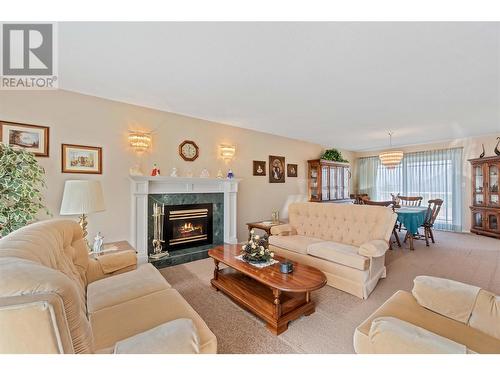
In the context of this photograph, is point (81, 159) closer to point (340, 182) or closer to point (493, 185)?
point (340, 182)

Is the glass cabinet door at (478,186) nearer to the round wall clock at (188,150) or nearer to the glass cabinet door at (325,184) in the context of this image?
the glass cabinet door at (325,184)

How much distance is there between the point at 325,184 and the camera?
19.4 ft

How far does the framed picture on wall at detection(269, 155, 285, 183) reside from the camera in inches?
200

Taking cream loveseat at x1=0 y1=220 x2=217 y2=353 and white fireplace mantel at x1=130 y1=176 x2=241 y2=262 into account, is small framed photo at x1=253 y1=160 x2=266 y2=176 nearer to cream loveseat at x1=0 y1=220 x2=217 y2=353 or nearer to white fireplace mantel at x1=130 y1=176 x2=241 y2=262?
white fireplace mantel at x1=130 y1=176 x2=241 y2=262

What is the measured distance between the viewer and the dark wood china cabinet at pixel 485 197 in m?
4.81

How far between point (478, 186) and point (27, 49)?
8.15 metres

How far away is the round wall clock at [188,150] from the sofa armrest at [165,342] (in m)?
3.03

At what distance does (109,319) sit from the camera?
1.29 metres

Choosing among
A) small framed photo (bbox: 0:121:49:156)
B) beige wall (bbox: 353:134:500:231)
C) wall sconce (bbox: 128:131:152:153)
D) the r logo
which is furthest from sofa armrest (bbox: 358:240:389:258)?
beige wall (bbox: 353:134:500:231)

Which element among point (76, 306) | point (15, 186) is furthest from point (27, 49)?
point (76, 306)

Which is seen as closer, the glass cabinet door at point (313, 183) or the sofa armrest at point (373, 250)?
the sofa armrest at point (373, 250)

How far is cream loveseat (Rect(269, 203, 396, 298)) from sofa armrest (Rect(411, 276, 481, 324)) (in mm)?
878

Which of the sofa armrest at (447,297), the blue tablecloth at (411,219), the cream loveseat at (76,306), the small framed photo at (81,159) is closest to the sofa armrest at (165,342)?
the cream loveseat at (76,306)

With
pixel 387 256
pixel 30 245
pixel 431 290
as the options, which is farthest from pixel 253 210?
pixel 30 245
